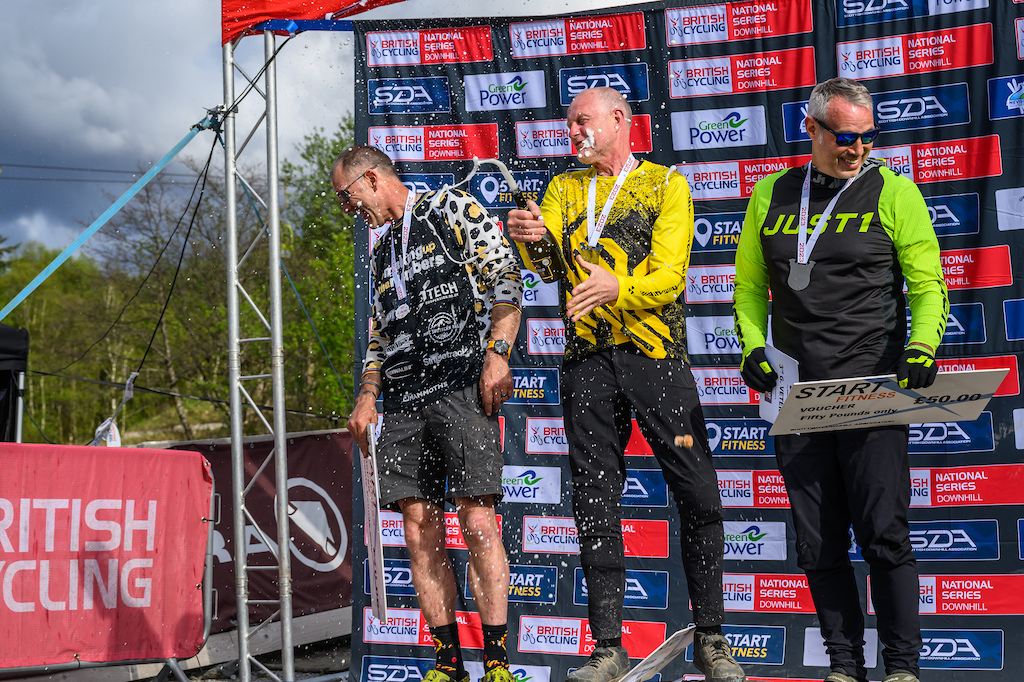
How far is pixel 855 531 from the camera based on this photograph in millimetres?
2699

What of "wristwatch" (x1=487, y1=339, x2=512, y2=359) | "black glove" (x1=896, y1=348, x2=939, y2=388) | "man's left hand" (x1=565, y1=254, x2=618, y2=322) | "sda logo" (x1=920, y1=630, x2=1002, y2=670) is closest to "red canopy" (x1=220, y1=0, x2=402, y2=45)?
"wristwatch" (x1=487, y1=339, x2=512, y2=359)

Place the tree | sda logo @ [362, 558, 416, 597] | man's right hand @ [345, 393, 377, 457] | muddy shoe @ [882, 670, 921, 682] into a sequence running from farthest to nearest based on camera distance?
the tree → sda logo @ [362, 558, 416, 597] → man's right hand @ [345, 393, 377, 457] → muddy shoe @ [882, 670, 921, 682]

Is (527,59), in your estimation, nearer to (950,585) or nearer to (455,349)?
(455,349)

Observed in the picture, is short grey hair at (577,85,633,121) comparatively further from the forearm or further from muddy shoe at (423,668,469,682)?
muddy shoe at (423,668,469,682)

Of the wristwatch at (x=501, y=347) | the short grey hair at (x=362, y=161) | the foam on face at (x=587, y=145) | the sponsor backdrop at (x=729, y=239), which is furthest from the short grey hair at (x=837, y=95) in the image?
the short grey hair at (x=362, y=161)

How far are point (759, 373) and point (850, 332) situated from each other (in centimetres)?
32

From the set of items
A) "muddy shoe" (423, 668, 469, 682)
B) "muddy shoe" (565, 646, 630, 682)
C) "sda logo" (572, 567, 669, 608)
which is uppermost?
"muddy shoe" (565, 646, 630, 682)

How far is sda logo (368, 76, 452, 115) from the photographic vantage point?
180 inches

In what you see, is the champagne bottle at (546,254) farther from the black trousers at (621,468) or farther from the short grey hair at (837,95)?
the short grey hair at (837,95)

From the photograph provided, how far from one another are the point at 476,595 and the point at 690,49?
3.03 m

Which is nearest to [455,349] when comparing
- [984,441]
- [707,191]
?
[707,191]

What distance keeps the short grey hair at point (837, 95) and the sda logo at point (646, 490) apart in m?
2.14

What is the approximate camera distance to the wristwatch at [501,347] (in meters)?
3.02

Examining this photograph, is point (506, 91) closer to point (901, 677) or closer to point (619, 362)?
point (619, 362)
